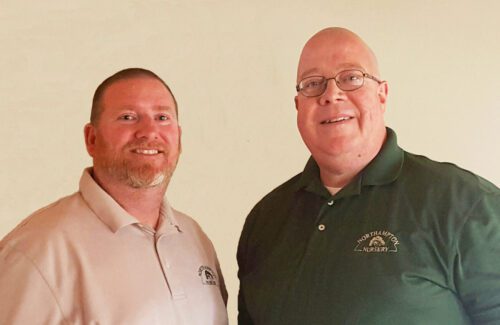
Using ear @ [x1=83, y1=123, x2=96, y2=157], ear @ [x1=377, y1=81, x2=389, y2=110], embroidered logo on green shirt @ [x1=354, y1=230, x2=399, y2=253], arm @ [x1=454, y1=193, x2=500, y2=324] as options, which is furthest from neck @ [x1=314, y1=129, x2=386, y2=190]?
ear @ [x1=83, y1=123, x2=96, y2=157]

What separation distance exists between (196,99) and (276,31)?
521mm

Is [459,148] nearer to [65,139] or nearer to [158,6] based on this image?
[158,6]

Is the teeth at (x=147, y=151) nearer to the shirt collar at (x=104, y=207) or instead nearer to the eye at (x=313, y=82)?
the shirt collar at (x=104, y=207)

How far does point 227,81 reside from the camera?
8.60ft

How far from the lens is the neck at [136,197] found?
164 cm

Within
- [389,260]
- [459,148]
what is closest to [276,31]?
[459,148]

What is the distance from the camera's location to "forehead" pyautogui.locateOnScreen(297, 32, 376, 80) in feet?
5.42

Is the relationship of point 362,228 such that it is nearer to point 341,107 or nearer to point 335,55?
point 341,107

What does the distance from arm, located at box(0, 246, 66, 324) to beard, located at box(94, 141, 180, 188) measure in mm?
343

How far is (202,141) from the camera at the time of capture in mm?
2561

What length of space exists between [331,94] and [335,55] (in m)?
0.12

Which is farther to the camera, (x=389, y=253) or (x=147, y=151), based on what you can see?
(x=147, y=151)

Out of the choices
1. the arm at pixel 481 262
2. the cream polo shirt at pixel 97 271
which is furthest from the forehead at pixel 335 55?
the cream polo shirt at pixel 97 271

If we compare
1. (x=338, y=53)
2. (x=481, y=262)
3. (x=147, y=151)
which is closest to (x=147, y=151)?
(x=147, y=151)
